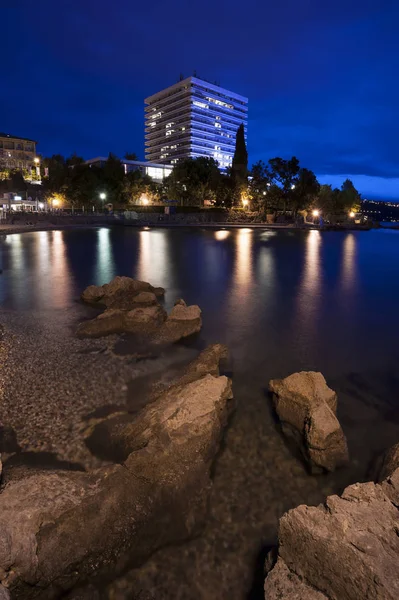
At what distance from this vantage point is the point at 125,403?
293 inches

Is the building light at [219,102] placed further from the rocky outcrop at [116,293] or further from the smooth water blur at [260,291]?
the rocky outcrop at [116,293]

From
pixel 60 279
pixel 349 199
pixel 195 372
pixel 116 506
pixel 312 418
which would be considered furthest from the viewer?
pixel 349 199

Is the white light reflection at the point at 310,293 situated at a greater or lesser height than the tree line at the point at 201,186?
lesser

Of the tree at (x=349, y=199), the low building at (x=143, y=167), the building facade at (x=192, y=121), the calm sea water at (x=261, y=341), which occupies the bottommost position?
the calm sea water at (x=261, y=341)

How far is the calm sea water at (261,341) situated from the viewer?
5016mm

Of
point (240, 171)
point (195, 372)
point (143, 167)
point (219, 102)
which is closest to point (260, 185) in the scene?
point (240, 171)

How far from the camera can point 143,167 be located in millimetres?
121062

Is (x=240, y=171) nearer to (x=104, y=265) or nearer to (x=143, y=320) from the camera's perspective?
(x=104, y=265)

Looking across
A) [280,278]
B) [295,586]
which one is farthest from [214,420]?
[280,278]

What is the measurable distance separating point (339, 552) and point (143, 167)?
12747cm

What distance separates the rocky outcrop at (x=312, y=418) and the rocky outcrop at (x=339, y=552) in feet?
5.75

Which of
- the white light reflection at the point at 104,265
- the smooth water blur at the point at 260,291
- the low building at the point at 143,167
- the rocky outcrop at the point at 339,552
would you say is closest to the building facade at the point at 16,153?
the low building at the point at 143,167

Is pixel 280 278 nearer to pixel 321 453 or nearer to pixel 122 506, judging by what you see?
pixel 321 453

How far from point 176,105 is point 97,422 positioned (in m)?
177
